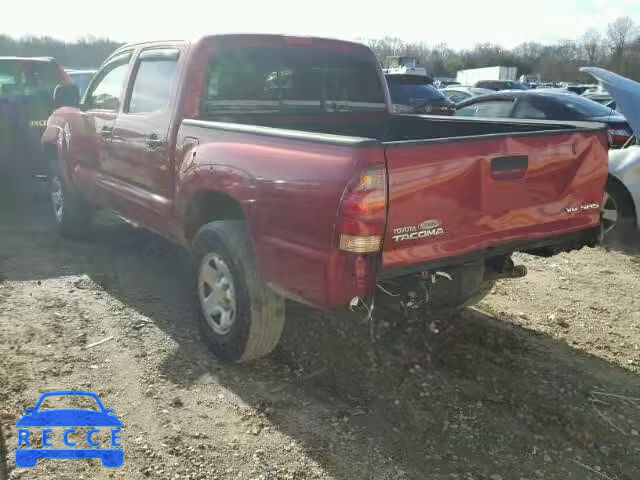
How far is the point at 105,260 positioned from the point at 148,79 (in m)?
1.99

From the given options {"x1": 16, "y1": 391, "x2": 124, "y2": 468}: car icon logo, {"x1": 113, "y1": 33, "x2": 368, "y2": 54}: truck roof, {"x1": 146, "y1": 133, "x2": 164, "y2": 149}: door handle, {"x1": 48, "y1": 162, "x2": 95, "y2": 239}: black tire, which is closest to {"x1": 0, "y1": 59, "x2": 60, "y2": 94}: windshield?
{"x1": 48, "y1": 162, "x2": 95, "y2": 239}: black tire

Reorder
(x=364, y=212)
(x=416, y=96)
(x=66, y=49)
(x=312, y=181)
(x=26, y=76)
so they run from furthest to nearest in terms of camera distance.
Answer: (x=66, y=49)
(x=416, y=96)
(x=26, y=76)
(x=312, y=181)
(x=364, y=212)

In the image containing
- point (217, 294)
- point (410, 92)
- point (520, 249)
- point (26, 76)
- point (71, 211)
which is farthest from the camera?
point (410, 92)

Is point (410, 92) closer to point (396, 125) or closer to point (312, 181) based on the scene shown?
point (396, 125)

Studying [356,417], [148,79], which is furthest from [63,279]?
[356,417]

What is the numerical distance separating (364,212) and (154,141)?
6.93 feet

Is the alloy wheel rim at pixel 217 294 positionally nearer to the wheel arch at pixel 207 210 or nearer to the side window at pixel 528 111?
the wheel arch at pixel 207 210

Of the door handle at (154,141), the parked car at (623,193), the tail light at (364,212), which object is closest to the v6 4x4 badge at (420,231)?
the tail light at (364,212)

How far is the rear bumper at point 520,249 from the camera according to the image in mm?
2882

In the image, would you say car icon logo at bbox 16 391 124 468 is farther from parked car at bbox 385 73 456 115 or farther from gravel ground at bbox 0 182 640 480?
parked car at bbox 385 73 456 115

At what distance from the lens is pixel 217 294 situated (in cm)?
367

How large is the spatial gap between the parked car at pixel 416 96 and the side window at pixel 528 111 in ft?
7.10

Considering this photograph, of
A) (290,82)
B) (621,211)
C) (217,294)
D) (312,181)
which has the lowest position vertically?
(621,211)

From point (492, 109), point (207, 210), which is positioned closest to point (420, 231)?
point (207, 210)
